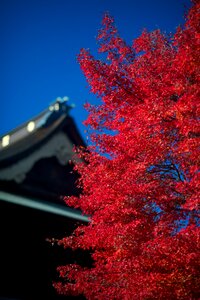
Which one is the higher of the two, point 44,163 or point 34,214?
point 44,163

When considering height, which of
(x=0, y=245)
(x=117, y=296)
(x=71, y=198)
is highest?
(x=71, y=198)

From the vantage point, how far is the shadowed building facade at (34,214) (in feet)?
29.7

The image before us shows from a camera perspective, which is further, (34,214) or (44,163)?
(44,163)

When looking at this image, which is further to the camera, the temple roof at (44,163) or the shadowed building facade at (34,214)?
the temple roof at (44,163)

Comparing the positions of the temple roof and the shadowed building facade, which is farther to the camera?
the temple roof

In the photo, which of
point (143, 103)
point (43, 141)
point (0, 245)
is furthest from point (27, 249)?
point (143, 103)

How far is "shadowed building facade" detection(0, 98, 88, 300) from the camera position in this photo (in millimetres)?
9047

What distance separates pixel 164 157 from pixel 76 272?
456cm

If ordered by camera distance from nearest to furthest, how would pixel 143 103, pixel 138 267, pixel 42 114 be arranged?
pixel 138 267, pixel 143 103, pixel 42 114

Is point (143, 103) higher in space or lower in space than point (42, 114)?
lower

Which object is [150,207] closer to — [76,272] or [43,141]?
[76,272]

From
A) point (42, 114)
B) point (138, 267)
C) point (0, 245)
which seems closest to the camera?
point (138, 267)

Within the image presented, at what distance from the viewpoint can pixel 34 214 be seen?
31.7ft

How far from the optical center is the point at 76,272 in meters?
9.97
